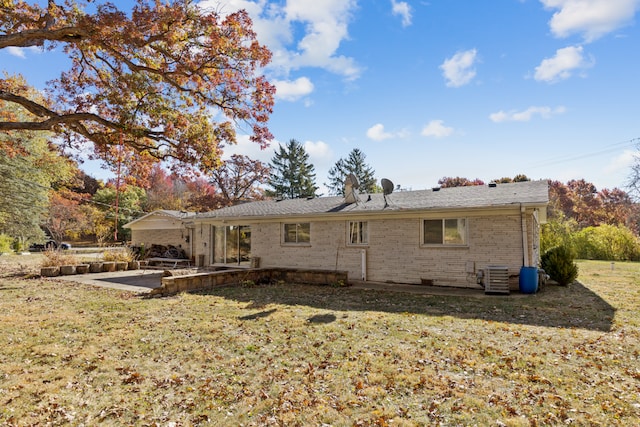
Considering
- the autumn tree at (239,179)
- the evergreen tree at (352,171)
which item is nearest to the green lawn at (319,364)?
the autumn tree at (239,179)

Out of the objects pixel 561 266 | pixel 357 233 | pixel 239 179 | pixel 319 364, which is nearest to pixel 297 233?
pixel 357 233

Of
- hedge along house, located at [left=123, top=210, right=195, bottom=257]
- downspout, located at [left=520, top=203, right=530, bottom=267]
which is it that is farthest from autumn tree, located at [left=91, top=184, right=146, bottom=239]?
downspout, located at [left=520, top=203, right=530, bottom=267]

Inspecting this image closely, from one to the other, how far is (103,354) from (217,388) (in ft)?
7.45

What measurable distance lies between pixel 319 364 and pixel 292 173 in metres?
41.4

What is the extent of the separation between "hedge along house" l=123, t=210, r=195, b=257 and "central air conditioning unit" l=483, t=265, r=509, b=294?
51.0 ft

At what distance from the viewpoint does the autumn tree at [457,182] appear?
39.6m

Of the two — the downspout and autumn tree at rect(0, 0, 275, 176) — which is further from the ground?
autumn tree at rect(0, 0, 275, 176)

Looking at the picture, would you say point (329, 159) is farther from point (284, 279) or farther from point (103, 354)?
point (103, 354)

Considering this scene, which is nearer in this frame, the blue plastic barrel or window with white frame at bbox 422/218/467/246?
the blue plastic barrel

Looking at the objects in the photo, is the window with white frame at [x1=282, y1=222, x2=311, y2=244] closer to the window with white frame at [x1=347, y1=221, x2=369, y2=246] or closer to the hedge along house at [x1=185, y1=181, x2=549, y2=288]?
the hedge along house at [x1=185, y1=181, x2=549, y2=288]

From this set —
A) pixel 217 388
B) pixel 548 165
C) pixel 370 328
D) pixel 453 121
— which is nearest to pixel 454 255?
pixel 370 328

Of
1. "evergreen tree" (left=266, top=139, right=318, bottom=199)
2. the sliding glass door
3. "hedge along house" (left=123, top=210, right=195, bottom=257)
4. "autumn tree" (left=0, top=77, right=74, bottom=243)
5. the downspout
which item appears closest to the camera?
the downspout

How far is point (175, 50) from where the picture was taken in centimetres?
786

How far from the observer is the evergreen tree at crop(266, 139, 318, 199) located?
45.2m
